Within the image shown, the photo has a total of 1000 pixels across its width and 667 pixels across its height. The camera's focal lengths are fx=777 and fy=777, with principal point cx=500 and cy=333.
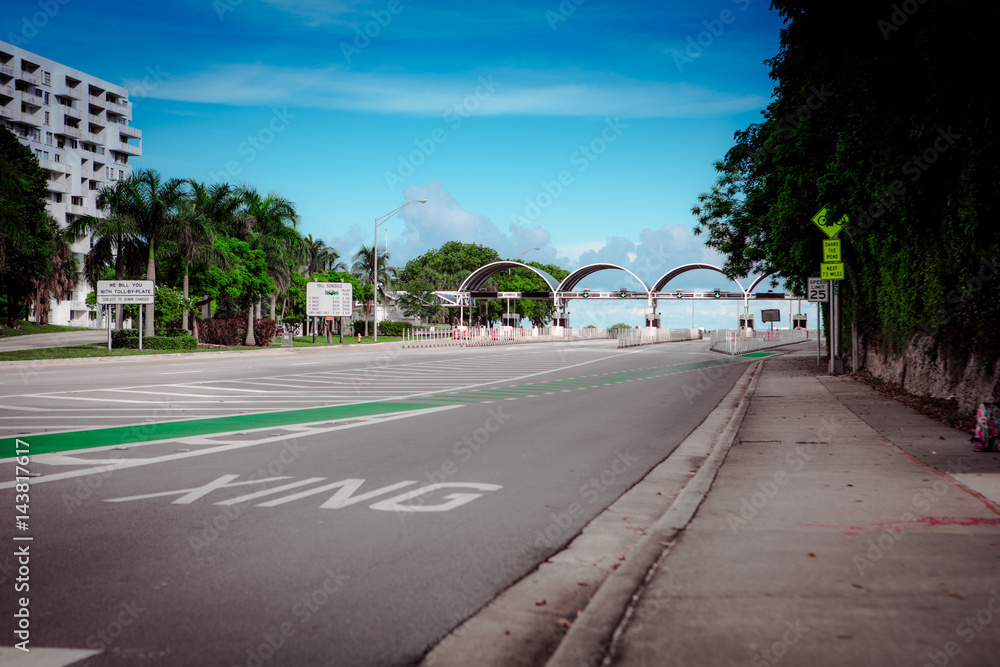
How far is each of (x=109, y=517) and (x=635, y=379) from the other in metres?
19.0

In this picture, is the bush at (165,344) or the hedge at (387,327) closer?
the bush at (165,344)

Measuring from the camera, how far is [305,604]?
172 inches

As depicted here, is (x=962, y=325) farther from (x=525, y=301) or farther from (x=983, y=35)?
(x=525, y=301)

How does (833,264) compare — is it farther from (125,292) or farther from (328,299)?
(328,299)

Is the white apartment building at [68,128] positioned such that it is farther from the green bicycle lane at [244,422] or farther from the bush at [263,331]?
the green bicycle lane at [244,422]

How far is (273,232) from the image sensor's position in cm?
5981

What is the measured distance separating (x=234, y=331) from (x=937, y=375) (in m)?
46.8

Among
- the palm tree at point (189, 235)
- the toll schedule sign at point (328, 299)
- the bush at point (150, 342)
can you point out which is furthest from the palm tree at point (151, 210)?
the toll schedule sign at point (328, 299)

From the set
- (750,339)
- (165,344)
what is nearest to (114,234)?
(165,344)

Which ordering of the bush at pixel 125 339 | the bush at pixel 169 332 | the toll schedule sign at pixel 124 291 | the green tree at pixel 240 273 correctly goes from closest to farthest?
the toll schedule sign at pixel 124 291
the bush at pixel 125 339
the bush at pixel 169 332
the green tree at pixel 240 273

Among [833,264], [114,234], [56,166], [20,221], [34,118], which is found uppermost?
[34,118]

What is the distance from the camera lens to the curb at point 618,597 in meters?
3.62

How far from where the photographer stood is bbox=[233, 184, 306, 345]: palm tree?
180 ft

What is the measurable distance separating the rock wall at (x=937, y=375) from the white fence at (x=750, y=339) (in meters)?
27.3
